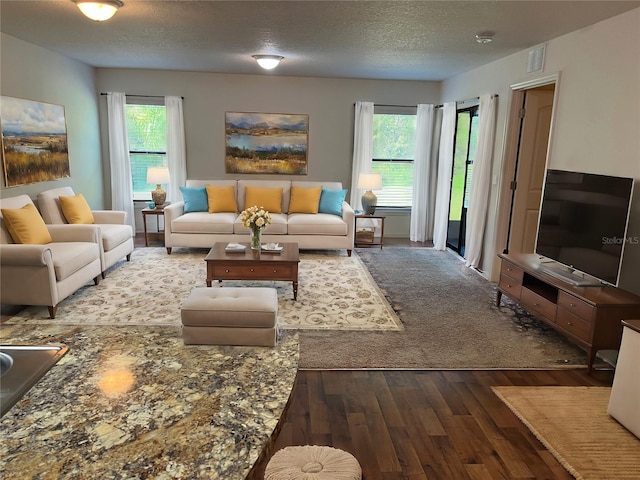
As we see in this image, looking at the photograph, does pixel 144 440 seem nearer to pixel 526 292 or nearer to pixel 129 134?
pixel 526 292

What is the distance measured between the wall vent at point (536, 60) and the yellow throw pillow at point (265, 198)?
345 centimetres

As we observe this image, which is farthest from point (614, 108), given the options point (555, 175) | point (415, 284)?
point (415, 284)

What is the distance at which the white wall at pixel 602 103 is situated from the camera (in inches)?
122

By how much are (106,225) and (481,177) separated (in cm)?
438

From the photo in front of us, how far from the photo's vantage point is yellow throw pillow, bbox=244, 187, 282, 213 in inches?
250

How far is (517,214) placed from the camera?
492cm

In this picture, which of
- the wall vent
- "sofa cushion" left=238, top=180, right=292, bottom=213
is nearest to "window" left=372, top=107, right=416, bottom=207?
"sofa cushion" left=238, top=180, right=292, bottom=213

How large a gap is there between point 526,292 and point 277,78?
4.75 meters

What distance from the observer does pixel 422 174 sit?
7.03 metres

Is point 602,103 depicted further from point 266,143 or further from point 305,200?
point 266,143

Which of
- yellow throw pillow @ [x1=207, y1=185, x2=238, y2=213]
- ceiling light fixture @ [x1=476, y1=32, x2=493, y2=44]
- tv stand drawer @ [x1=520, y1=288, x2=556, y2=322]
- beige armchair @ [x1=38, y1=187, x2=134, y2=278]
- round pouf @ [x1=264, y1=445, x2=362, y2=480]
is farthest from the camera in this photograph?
yellow throw pillow @ [x1=207, y1=185, x2=238, y2=213]

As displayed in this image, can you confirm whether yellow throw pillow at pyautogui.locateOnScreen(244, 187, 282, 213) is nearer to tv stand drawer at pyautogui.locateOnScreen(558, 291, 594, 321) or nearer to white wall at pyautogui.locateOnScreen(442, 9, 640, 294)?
white wall at pyautogui.locateOnScreen(442, 9, 640, 294)

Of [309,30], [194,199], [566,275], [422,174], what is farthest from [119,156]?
[566,275]

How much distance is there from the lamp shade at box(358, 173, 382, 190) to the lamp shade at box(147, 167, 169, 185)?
2.75 m
